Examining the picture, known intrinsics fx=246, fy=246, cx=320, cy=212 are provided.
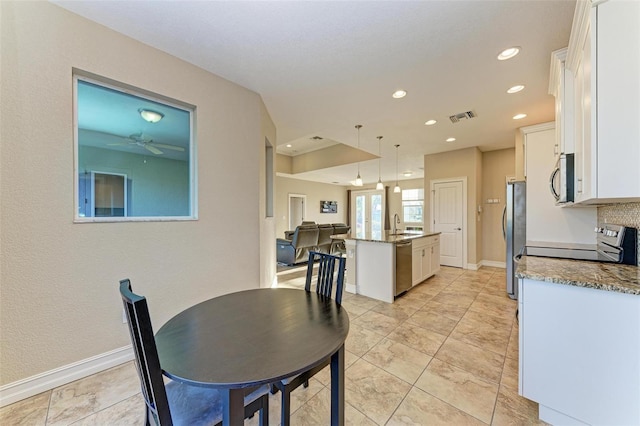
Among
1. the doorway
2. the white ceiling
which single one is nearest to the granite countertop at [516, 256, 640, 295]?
the white ceiling

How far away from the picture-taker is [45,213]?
66.6 inches

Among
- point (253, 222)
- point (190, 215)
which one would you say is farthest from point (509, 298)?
point (190, 215)

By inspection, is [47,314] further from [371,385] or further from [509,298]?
[509,298]

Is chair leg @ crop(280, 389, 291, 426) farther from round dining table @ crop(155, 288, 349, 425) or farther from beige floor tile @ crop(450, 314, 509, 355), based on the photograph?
beige floor tile @ crop(450, 314, 509, 355)

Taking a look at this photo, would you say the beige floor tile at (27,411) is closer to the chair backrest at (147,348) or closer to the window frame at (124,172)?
the window frame at (124,172)

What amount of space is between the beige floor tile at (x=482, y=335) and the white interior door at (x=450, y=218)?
2.88 meters

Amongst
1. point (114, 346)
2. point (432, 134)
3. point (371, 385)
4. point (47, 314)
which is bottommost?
point (371, 385)

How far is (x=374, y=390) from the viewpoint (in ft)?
5.63

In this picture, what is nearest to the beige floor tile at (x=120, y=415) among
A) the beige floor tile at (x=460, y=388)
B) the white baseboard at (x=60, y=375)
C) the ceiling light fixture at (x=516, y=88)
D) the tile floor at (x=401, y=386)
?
the tile floor at (x=401, y=386)

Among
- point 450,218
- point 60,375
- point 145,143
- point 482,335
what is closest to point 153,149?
point 145,143

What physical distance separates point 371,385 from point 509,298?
2889mm

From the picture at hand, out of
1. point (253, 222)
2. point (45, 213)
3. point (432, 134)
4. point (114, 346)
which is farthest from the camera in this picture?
point (432, 134)

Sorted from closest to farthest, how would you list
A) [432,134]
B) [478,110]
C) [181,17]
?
[181,17]
[478,110]
[432,134]

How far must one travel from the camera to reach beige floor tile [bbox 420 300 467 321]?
116 inches
